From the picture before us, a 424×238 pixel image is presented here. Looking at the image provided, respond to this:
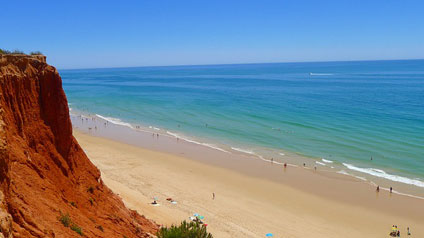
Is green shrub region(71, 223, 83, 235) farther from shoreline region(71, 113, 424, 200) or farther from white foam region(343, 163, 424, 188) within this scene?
white foam region(343, 163, 424, 188)

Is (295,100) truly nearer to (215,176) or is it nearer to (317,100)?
(317,100)

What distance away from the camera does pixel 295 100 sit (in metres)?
81.4

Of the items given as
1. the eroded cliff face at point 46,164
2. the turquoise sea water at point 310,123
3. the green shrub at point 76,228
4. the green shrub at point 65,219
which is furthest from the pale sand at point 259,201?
the green shrub at point 65,219

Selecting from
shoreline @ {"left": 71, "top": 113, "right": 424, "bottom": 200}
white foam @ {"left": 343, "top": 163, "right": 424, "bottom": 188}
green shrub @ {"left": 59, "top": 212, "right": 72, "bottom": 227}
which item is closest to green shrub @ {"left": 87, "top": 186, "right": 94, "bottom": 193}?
green shrub @ {"left": 59, "top": 212, "right": 72, "bottom": 227}

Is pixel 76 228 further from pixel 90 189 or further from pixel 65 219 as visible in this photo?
pixel 90 189

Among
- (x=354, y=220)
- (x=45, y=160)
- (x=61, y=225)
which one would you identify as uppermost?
(x=45, y=160)

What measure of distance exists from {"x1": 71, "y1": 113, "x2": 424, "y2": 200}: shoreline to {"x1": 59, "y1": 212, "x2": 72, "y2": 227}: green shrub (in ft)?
80.1

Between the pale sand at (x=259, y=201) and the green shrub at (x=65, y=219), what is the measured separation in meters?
10.1

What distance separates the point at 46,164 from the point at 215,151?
2936 centimetres

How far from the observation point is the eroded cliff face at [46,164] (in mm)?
10961

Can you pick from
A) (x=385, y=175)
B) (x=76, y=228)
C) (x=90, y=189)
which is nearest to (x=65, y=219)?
(x=76, y=228)

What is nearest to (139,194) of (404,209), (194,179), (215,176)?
(194,179)

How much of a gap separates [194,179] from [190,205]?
258 inches

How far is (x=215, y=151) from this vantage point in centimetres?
4178
